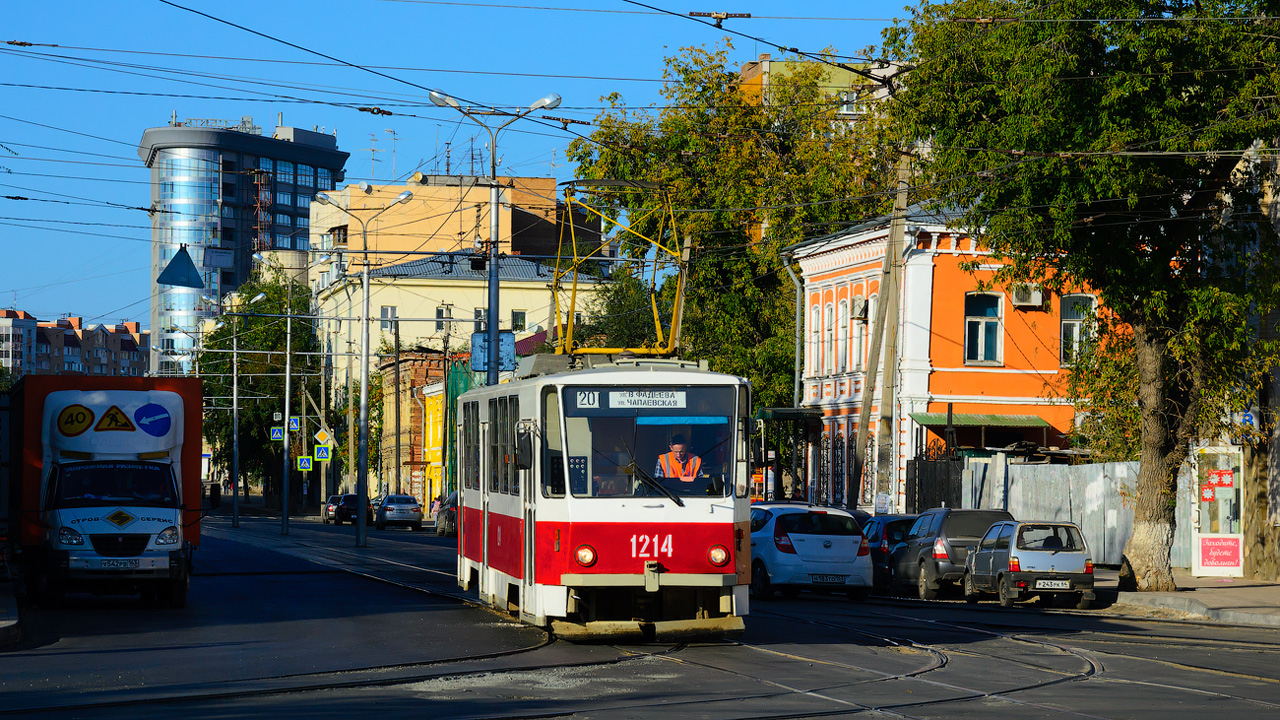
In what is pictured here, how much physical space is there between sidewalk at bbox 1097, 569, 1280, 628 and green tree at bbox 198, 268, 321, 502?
72850mm

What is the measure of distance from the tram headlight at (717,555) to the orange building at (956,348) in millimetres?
28308

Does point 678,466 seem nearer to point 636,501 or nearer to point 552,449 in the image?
point 636,501

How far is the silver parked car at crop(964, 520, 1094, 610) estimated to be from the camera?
25391mm

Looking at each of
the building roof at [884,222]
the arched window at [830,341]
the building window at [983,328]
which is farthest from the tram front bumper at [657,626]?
the arched window at [830,341]

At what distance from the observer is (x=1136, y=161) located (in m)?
24.5

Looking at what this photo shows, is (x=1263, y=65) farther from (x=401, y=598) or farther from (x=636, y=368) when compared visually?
(x=401, y=598)

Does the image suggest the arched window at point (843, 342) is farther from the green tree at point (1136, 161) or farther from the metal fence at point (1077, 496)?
the green tree at point (1136, 161)

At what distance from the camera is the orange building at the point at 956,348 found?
4509 centimetres

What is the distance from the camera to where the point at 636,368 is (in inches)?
695

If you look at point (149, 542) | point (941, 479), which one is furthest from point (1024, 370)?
point (149, 542)

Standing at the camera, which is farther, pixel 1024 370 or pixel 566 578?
pixel 1024 370

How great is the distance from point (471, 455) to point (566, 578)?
6000 millimetres

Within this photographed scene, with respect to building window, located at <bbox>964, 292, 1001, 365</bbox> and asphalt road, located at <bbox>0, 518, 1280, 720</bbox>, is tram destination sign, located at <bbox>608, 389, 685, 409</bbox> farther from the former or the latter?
building window, located at <bbox>964, 292, 1001, 365</bbox>

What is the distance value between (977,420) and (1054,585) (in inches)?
772
